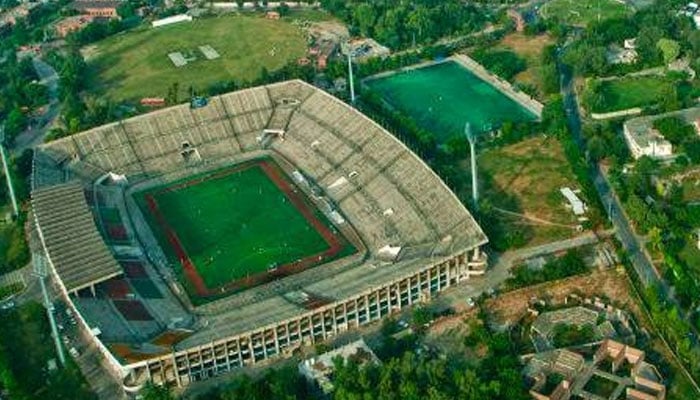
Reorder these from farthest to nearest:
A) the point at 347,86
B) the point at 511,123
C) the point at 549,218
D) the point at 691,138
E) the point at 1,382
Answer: the point at 347,86, the point at 511,123, the point at 691,138, the point at 549,218, the point at 1,382

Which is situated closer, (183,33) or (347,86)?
(347,86)

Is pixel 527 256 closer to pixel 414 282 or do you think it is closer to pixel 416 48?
pixel 414 282

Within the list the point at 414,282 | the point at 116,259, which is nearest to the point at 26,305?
the point at 116,259

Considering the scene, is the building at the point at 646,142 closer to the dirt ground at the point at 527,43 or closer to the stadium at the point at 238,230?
the stadium at the point at 238,230

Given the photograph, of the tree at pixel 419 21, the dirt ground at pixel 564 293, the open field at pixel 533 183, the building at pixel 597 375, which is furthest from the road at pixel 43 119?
the building at pixel 597 375

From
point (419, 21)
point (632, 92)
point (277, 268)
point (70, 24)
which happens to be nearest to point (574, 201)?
point (277, 268)

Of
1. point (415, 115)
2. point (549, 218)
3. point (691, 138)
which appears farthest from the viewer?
point (415, 115)

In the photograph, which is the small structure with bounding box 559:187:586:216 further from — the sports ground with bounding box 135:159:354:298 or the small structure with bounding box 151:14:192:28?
the small structure with bounding box 151:14:192:28
